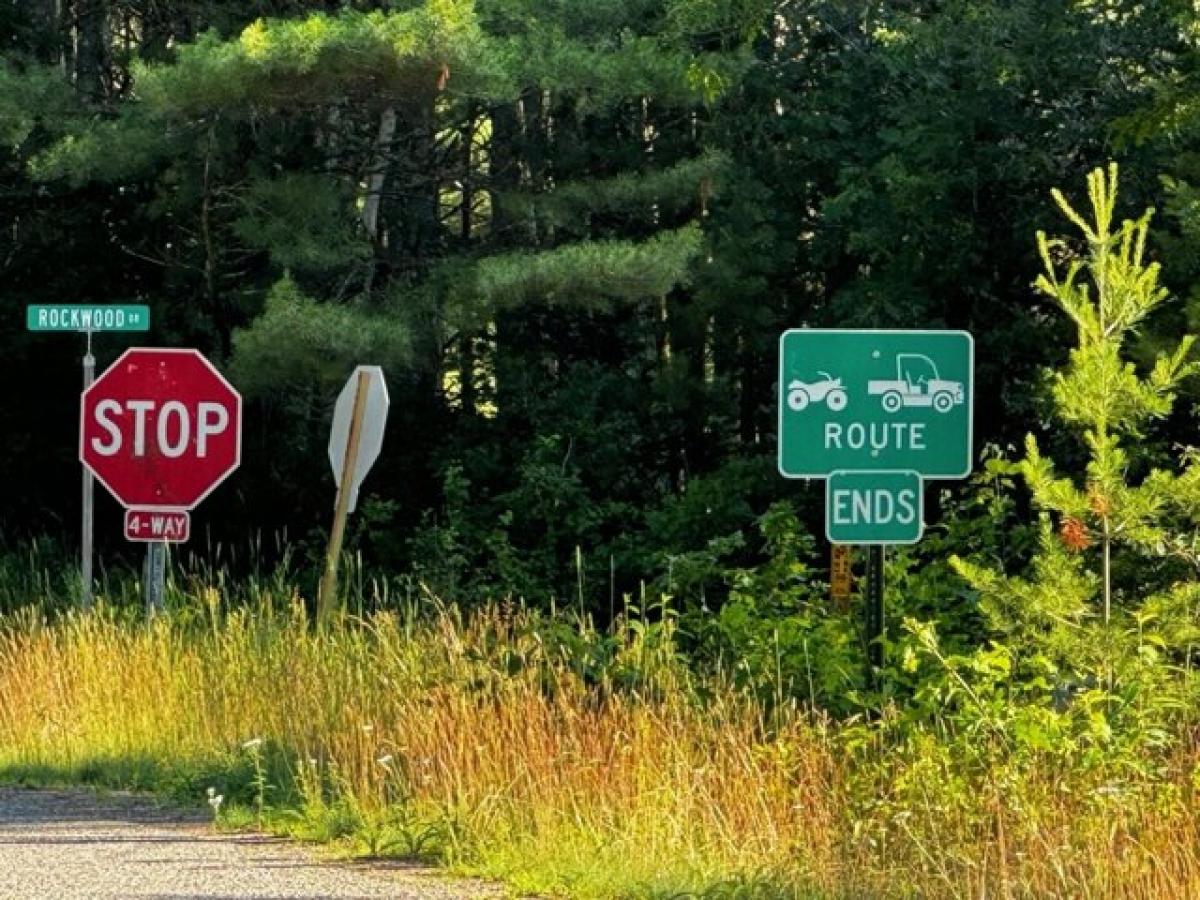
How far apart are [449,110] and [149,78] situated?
4.86m

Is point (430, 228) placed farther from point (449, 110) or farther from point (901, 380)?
point (901, 380)

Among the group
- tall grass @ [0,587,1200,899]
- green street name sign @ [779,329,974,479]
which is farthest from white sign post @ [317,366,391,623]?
green street name sign @ [779,329,974,479]

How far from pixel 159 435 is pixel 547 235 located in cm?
1325

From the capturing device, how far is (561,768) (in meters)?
10.9

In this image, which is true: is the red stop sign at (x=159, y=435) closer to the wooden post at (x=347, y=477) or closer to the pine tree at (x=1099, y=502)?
the wooden post at (x=347, y=477)

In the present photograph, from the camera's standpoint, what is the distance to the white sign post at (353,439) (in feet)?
51.2

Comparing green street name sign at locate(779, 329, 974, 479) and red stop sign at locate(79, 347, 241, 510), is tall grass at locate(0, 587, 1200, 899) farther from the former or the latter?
green street name sign at locate(779, 329, 974, 479)

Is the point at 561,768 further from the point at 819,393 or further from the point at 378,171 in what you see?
the point at 378,171

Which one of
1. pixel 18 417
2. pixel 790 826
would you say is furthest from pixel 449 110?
pixel 790 826

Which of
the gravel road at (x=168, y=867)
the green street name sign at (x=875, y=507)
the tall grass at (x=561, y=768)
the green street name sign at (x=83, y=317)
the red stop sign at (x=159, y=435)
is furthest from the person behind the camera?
the green street name sign at (x=83, y=317)

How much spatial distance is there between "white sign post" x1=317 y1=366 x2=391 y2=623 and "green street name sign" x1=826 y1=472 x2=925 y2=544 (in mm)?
5178

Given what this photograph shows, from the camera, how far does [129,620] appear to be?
1627 cm

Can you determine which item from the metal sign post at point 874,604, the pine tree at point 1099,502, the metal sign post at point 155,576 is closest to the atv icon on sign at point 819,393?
the metal sign post at point 874,604

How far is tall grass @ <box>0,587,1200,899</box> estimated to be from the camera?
350 inches
